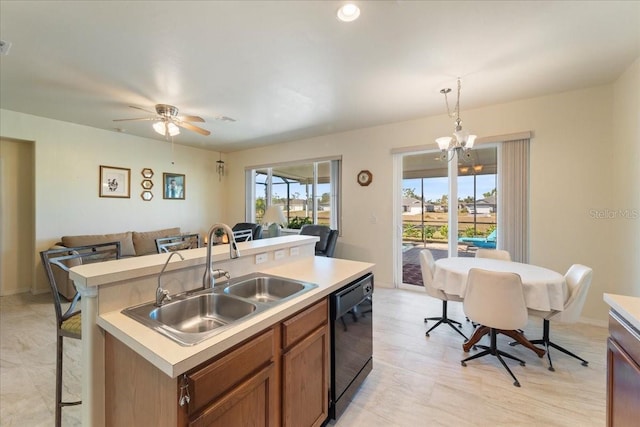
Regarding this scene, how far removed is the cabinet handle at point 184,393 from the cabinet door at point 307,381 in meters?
0.48

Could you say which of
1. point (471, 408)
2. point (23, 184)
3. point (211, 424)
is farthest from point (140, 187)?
point (471, 408)

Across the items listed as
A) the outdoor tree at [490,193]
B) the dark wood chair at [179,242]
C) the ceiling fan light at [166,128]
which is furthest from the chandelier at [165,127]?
the outdoor tree at [490,193]

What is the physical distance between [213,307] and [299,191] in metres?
4.41

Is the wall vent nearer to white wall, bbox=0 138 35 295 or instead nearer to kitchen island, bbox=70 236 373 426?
kitchen island, bbox=70 236 373 426

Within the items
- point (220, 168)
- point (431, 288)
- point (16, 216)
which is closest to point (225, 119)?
point (220, 168)

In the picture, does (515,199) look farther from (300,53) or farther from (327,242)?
(300,53)

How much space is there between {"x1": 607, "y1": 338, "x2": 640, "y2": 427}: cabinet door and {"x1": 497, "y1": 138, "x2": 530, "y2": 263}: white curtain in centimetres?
241

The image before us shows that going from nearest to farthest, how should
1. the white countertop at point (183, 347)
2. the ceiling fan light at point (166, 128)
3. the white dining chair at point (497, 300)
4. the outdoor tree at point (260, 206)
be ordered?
the white countertop at point (183, 347) < the white dining chair at point (497, 300) < the ceiling fan light at point (166, 128) < the outdoor tree at point (260, 206)

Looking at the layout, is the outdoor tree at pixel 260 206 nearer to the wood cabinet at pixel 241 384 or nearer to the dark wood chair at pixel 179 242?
the dark wood chair at pixel 179 242

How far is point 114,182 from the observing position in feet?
15.8

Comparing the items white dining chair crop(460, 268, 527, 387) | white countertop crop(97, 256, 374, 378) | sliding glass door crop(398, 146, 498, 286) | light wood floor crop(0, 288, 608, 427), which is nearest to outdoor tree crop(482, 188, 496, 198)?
sliding glass door crop(398, 146, 498, 286)

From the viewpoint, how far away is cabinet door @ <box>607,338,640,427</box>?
1074mm

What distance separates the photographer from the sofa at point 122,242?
3.73 metres

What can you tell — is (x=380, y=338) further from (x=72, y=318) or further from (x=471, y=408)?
(x=72, y=318)
